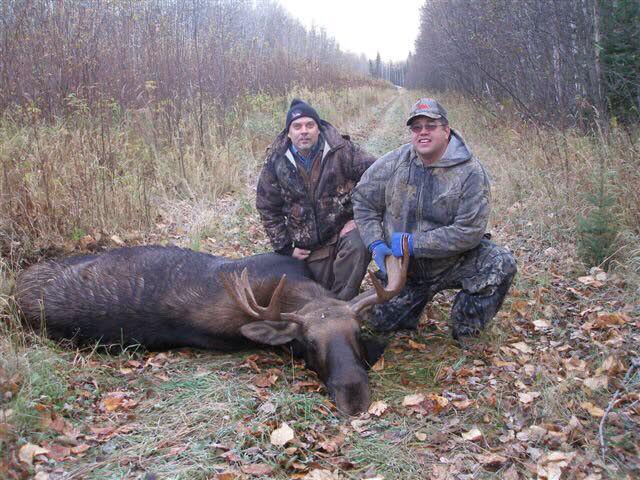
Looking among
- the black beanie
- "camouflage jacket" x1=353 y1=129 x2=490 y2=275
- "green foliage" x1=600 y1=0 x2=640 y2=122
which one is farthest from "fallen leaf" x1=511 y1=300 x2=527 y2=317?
"green foliage" x1=600 y1=0 x2=640 y2=122

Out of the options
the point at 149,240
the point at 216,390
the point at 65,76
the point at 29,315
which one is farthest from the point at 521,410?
the point at 65,76

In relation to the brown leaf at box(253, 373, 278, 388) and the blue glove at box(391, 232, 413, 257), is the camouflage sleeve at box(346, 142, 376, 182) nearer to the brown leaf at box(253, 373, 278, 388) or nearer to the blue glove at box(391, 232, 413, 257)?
the blue glove at box(391, 232, 413, 257)

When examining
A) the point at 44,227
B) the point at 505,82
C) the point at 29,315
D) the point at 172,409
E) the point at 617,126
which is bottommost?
the point at 172,409

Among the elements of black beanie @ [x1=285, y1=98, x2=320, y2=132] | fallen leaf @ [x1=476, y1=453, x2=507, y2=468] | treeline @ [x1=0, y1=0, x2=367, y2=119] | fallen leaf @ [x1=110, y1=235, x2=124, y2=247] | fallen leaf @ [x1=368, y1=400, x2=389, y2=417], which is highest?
treeline @ [x1=0, y1=0, x2=367, y2=119]

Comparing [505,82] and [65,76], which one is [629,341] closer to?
[65,76]

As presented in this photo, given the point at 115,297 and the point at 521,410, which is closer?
the point at 521,410

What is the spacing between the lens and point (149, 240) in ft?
22.0

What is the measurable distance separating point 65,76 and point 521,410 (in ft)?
19.6

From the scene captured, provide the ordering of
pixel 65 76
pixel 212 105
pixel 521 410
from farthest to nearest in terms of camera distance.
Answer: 1. pixel 212 105
2. pixel 65 76
3. pixel 521 410

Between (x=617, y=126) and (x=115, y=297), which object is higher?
(x=617, y=126)

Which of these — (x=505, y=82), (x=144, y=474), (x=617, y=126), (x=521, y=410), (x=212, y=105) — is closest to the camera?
(x=144, y=474)

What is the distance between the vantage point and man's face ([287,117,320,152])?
517cm

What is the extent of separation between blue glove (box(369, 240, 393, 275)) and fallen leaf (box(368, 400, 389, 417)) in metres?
1.29

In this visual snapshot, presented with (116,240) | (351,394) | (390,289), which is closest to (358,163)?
(390,289)
